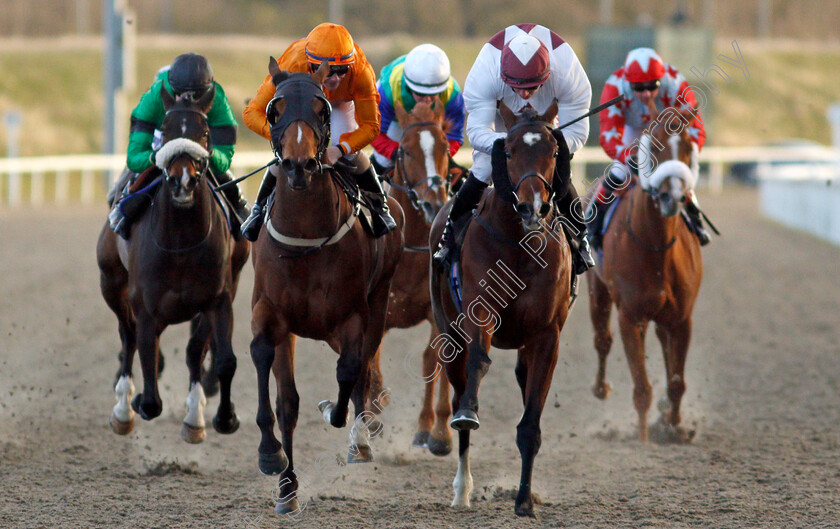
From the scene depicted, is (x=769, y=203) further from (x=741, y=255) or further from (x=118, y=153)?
(x=118, y=153)

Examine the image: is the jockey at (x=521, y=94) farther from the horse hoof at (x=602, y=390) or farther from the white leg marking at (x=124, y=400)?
the horse hoof at (x=602, y=390)

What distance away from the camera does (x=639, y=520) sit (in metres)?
5.16

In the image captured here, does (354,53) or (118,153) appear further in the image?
(118,153)

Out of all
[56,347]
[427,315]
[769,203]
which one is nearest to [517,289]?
[427,315]

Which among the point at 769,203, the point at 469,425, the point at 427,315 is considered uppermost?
the point at 769,203

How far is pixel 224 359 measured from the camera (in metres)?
5.75

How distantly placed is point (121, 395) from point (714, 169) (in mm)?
24690

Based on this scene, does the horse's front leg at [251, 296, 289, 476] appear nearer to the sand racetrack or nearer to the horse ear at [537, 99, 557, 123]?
the sand racetrack

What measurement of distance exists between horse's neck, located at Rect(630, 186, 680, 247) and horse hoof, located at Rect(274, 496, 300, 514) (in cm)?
280

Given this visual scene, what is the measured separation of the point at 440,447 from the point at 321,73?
2.31 metres

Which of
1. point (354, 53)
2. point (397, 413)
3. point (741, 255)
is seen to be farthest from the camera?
point (741, 255)

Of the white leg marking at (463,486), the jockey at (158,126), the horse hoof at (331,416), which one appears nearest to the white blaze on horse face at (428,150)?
the jockey at (158,126)

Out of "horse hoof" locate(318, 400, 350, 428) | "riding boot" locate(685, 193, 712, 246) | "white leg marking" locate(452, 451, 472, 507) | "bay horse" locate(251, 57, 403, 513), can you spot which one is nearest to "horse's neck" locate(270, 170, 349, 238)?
"bay horse" locate(251, 57, 403, 513)

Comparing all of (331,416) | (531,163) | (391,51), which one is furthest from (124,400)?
(391,51)
